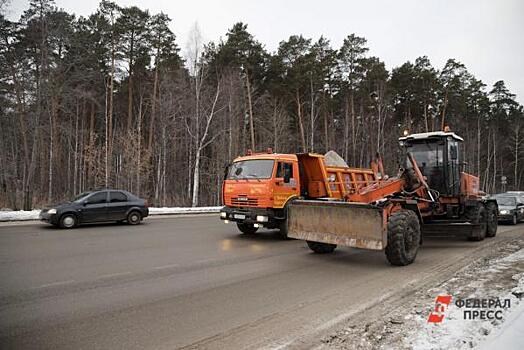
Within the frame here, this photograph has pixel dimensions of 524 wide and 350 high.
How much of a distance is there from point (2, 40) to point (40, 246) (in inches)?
816

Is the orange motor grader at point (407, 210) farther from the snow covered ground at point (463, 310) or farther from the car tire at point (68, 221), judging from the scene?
the car tire at point (68, 221)

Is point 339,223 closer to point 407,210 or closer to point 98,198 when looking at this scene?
point 407,210

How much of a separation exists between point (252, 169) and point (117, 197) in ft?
22.3

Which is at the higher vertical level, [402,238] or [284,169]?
[284,169]

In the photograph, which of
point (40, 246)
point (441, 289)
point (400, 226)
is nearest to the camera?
point (441, 289)

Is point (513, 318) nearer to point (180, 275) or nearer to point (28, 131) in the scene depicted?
point (180, 275)

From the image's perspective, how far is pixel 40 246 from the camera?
9641mm

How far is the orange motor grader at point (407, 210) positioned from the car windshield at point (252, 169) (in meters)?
2.16

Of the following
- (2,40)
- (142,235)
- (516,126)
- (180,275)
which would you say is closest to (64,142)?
(2,40)

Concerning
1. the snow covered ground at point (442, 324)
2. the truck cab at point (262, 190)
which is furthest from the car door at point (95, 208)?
the snow covered ground at point (442, 324)

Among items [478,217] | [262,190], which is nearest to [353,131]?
[478,217]

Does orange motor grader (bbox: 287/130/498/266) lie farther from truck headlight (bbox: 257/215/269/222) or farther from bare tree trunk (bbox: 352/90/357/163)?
bare tree trunk (bbox: 352/90/357/163)

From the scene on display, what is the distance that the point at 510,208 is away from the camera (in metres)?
16.9

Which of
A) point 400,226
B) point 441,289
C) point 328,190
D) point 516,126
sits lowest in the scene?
point 441,289
